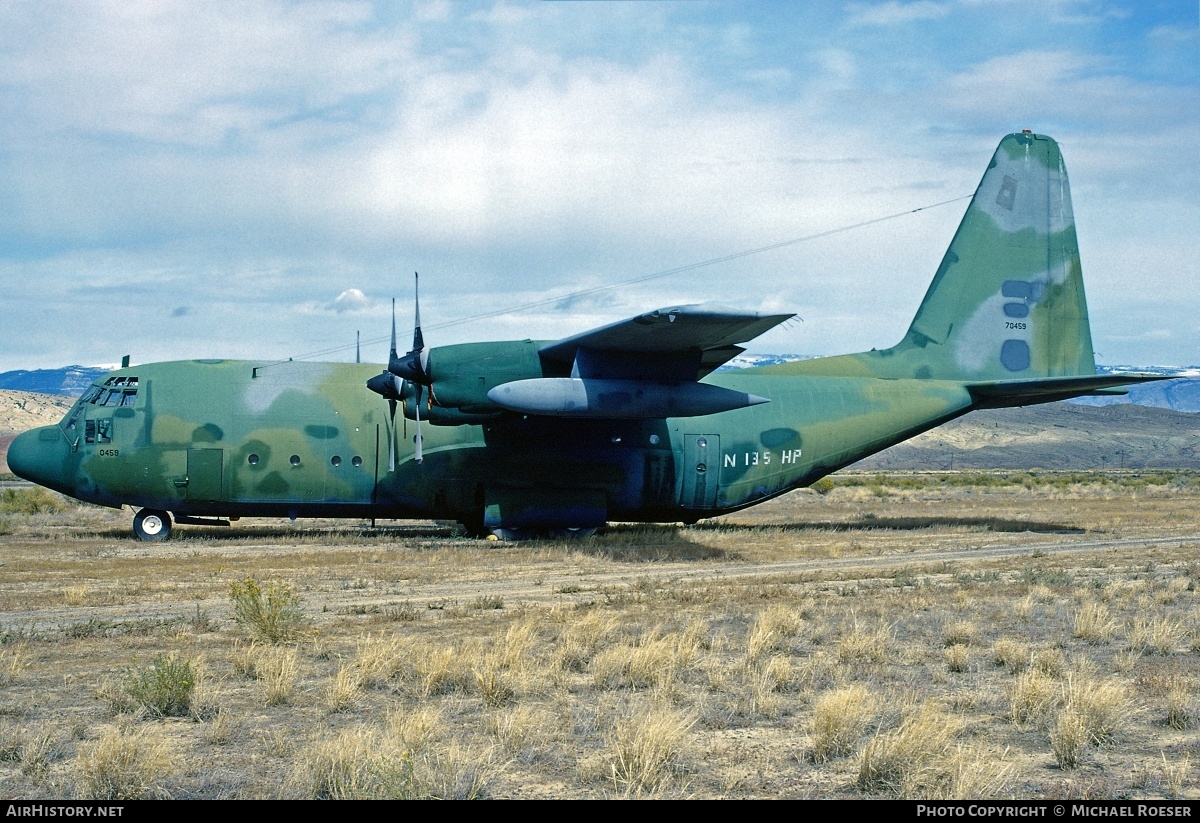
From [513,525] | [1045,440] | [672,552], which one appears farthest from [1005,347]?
[1045,440]

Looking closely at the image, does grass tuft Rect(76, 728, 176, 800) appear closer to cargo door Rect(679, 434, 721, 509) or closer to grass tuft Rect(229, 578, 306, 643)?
grass tuft Rect(229, 578, 306, 643)

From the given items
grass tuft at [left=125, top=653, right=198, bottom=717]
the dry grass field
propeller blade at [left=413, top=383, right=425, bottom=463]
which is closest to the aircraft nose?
the dry grass field

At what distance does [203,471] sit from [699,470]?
11642mm

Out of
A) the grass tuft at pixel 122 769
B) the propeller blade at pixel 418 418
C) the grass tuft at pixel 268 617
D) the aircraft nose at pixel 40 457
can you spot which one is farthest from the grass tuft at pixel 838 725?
the aircraft nose at pixel 40 457

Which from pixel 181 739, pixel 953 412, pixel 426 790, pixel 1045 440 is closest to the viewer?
pixel 426 790

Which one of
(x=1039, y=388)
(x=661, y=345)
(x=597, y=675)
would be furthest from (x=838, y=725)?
(x=1039, y=388)

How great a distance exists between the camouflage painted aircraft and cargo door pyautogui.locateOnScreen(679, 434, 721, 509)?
0.05 metres

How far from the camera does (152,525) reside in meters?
25.1

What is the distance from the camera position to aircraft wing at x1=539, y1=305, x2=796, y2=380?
762 inches

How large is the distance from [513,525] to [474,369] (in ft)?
13.9

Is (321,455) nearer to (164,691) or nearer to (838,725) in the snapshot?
(164,691)

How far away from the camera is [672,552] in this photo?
76.2 feet

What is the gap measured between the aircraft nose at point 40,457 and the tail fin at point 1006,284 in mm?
21050
